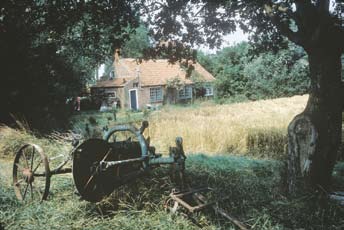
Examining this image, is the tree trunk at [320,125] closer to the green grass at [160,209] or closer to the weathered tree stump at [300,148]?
the weathered tree stump at [300,148]

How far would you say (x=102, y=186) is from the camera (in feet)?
14.9

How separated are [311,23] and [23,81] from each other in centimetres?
1010

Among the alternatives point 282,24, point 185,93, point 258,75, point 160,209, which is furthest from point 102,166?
point 185,93

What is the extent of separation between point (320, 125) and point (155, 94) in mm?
32195

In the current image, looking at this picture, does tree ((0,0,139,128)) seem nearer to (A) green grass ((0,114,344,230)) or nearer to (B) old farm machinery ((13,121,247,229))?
(B) old farm machinery ((13,121,247,229))

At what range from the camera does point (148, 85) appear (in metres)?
35.3

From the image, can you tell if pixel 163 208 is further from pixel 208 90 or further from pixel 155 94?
pixel 208 90

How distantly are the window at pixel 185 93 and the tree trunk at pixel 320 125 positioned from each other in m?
33.4

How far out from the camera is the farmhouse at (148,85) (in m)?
34.9

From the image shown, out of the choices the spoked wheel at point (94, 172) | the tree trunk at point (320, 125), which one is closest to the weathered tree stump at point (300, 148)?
the tree trunk at point (320, 125)

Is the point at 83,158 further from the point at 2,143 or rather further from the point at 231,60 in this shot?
the point at 231,60

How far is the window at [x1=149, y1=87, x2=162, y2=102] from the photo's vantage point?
36.2m

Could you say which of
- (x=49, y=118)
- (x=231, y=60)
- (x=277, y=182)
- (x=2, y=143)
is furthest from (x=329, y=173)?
(x=231, y=60)

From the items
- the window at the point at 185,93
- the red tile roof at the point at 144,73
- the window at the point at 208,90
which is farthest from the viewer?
the window at the point at 208,90
